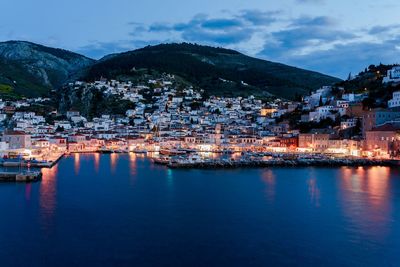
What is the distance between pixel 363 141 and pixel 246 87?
42.7m

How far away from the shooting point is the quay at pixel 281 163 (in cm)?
2817

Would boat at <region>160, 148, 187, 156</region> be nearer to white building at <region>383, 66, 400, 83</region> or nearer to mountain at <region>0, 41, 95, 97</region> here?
white building at <region>383, 66, 400, 83</region>

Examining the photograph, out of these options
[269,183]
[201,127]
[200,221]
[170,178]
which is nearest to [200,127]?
[201,127]

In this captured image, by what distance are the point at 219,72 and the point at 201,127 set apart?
3302 cm

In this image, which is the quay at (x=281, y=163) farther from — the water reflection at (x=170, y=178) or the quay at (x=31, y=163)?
the quay at (x=31, y=163)

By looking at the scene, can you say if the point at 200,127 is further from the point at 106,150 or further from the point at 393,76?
the point at 393,76

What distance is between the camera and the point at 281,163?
29453mm

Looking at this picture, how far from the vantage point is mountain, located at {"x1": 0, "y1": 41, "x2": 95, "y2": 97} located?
77812 millimetres

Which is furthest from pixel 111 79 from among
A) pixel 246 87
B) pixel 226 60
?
pixel 226 60

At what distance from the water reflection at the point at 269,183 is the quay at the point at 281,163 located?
236cm

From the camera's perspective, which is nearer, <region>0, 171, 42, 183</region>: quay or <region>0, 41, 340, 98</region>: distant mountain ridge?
<region>0, 171, 42, 183</region>: quay

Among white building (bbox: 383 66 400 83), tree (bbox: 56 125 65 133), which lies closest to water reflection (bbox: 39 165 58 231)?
tree (bbox: 56 125 65 133)

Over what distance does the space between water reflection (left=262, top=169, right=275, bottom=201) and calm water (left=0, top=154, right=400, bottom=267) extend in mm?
43

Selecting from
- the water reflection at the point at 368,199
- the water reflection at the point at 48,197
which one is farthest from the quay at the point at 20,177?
the water reflection at the point at 368,199
